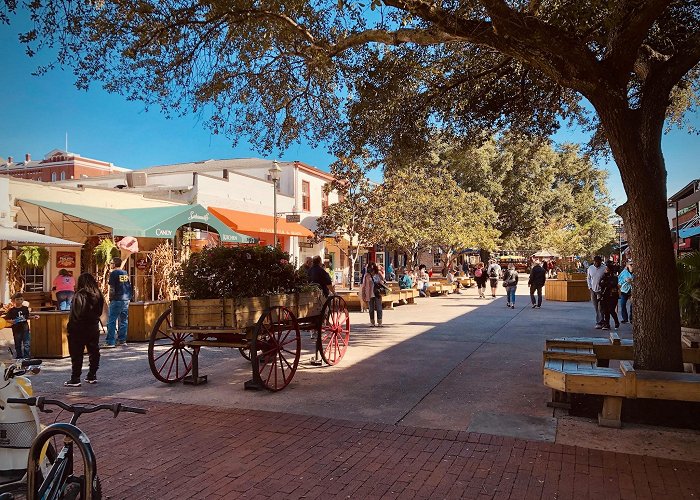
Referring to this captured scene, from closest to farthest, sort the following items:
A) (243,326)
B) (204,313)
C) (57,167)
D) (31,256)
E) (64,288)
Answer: (243,326) → (204,313) → (64,288) → (31,256) → (57,167)

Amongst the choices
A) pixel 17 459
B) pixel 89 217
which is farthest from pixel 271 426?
pixel 89 217

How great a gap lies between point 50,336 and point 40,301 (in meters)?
4.93

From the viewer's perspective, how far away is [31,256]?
12758 mm

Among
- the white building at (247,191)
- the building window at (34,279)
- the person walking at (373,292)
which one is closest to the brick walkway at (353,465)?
the person walking at (373,292)

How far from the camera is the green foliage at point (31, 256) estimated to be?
12695mm

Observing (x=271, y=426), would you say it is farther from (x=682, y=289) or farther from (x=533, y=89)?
(x=533, y=89)

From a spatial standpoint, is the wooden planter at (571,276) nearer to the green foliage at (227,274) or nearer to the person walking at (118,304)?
the person walking at (118,304)

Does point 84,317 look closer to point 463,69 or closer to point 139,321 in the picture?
point 139,321

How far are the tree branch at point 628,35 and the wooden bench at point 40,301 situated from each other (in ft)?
44.3

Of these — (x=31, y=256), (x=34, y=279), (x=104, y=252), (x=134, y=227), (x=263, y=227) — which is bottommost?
(x=34, y=279)

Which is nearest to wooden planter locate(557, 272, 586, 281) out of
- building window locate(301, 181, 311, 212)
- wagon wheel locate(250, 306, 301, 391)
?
building window locate(301, 181, 311, 212)

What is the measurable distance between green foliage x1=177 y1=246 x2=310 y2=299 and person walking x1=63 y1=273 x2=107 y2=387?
1.40 m

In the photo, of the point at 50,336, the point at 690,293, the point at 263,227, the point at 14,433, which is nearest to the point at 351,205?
the point at 263,227

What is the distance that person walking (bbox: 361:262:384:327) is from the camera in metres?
13.8
